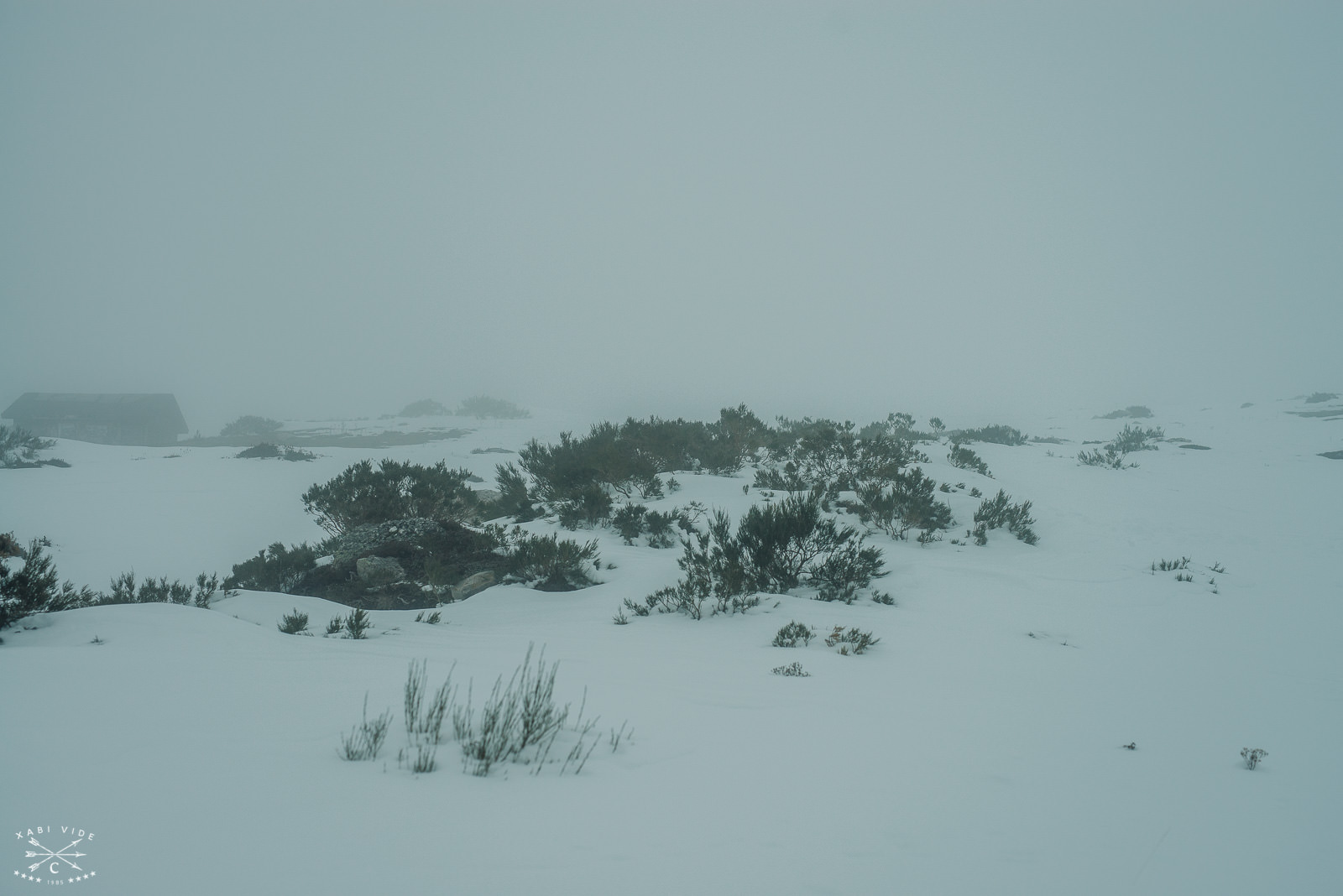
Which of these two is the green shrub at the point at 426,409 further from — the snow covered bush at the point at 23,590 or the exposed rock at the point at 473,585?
the snow covered bush at the point at 23,590

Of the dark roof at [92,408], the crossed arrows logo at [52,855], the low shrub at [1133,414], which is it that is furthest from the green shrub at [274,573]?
the dark roof at [92,408]

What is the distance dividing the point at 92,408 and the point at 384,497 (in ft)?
120

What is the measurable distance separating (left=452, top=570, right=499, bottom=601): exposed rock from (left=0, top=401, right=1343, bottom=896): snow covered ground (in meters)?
0.35

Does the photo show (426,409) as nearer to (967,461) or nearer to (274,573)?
(274,573)

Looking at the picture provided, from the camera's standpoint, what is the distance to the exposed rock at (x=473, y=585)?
7.39 meters

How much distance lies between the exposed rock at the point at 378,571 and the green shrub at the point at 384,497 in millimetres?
1529

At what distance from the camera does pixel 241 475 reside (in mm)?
17938

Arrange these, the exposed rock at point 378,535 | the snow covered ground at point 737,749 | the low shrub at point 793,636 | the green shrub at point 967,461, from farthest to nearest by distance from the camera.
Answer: the green shrub at point 967,461 < the exposed rock at point 378,535 < the low shrub at point 793,636 < the snow covered ground at point 737,749

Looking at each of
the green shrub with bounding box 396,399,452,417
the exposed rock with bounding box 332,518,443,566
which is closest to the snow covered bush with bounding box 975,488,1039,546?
the exposed rock with bounding box 332,518,443,566

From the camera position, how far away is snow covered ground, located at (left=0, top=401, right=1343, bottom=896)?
5.94ft

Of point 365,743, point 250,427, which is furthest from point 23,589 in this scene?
point 250,427

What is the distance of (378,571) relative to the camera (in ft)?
25.9

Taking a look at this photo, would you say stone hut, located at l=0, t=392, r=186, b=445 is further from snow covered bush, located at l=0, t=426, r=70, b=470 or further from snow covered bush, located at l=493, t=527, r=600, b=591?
snow covered bush, located at l=493, t=527, r=600, b=591

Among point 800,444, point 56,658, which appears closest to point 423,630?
point 56,658
